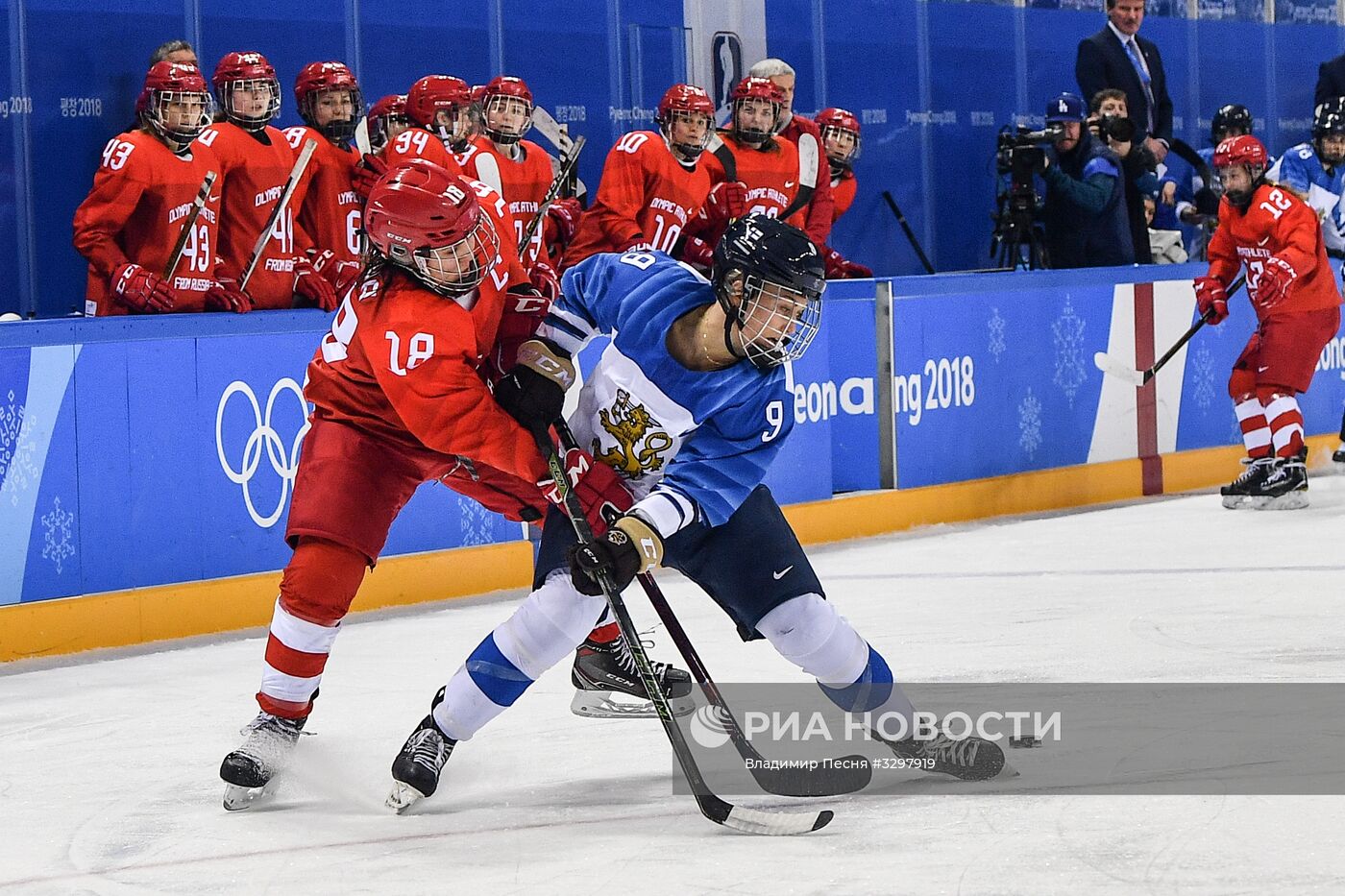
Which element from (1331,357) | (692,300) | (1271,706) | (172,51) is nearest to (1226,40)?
(1331,357)

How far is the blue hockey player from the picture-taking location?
3.31 m

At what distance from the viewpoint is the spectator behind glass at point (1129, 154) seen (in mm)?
8969

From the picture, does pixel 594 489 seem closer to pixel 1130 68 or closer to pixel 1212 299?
pixel 1212 299

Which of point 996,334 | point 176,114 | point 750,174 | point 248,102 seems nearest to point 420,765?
point 176,114

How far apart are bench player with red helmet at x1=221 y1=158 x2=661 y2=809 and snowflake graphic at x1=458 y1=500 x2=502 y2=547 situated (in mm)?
2427

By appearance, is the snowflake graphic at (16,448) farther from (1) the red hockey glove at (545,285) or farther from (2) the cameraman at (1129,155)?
(2) the cameraman at (1129,155)

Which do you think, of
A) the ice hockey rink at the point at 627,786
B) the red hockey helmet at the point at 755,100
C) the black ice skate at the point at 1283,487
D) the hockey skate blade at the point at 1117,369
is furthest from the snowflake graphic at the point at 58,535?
the black ice skate at the point at 1283,487

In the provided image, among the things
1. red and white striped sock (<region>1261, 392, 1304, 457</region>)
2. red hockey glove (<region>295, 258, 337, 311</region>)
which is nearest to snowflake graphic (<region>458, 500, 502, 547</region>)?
red hockey glove (<region>295, 258, 337, 311</region>)

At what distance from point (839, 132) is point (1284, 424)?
220 cm

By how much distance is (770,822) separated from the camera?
325 centimetres

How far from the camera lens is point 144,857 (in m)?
3.29

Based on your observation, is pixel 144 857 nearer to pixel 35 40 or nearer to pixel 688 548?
pixel 688 548

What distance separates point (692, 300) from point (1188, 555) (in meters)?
3.67

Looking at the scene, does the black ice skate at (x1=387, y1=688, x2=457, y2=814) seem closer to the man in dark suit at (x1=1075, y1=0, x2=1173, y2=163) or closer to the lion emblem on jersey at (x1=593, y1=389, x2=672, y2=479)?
the lion emblem on jersey at (x1=593, y1=389, x2=672, y2=479)
